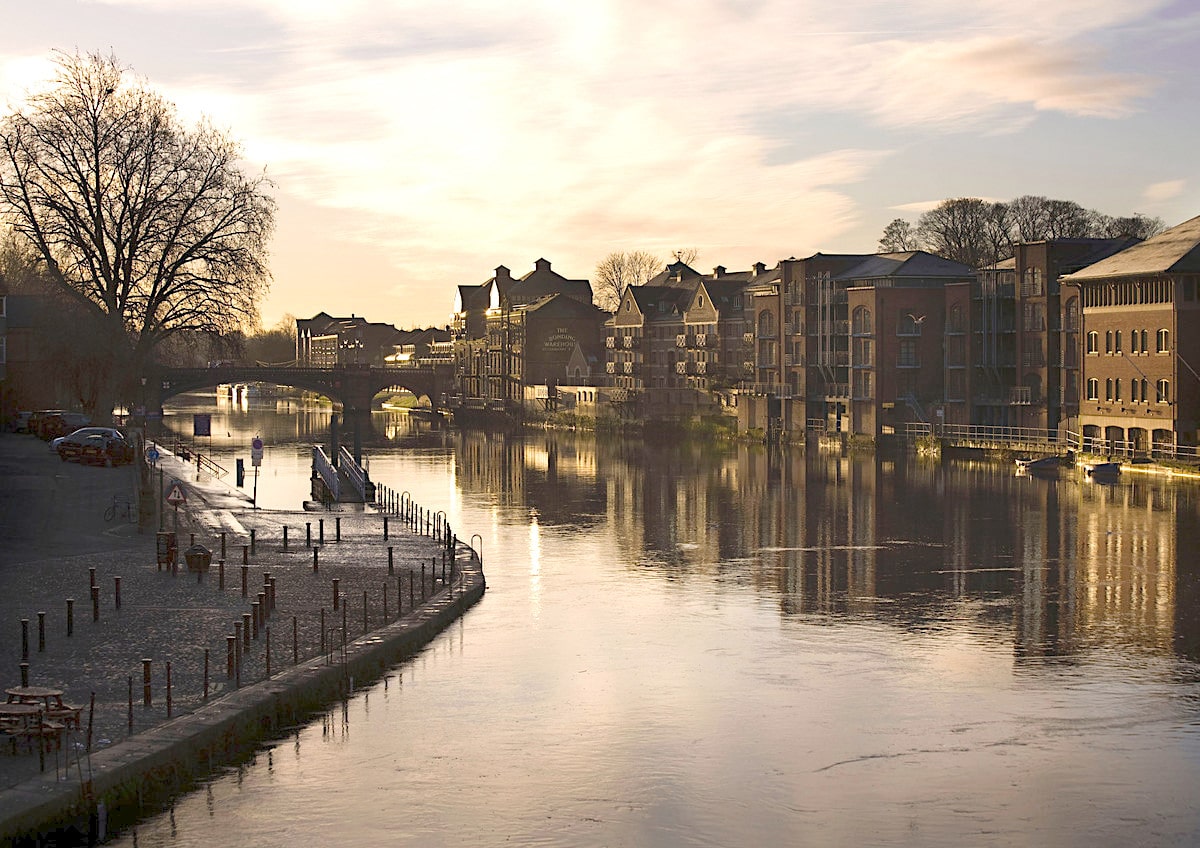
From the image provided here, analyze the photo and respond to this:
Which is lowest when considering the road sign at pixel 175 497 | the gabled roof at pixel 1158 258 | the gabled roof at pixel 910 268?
the road sign at pixel 175 497

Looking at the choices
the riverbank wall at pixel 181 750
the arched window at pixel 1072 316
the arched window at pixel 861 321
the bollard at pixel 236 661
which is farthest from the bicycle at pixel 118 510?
the arched window at pixel 861 321

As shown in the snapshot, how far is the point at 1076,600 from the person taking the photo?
42.5 m

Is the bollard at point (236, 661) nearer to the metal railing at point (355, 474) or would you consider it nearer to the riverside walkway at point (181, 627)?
the riverside walkway at point (181, 627)

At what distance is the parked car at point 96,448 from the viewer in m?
72.2

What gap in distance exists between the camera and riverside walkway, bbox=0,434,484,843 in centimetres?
2292

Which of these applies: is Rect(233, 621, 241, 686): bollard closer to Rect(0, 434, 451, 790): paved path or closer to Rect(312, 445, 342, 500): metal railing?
Rect(0, 434, 451, 790): paved path

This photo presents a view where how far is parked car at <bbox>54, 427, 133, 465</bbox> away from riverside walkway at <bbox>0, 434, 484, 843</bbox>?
13.8 metres

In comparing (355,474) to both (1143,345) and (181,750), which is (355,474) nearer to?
(1143,345)

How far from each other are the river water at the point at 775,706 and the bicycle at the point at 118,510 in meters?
12.7

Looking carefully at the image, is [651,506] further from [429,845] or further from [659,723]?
[429,845]

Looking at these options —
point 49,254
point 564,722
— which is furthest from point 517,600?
point 49,254

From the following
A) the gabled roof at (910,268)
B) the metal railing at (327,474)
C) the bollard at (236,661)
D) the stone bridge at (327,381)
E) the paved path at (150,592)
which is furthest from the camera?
the stone bridge at (327,381)

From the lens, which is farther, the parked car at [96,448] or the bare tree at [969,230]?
the bare tree at [969,230]

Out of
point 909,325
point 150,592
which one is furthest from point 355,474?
point 909,325
